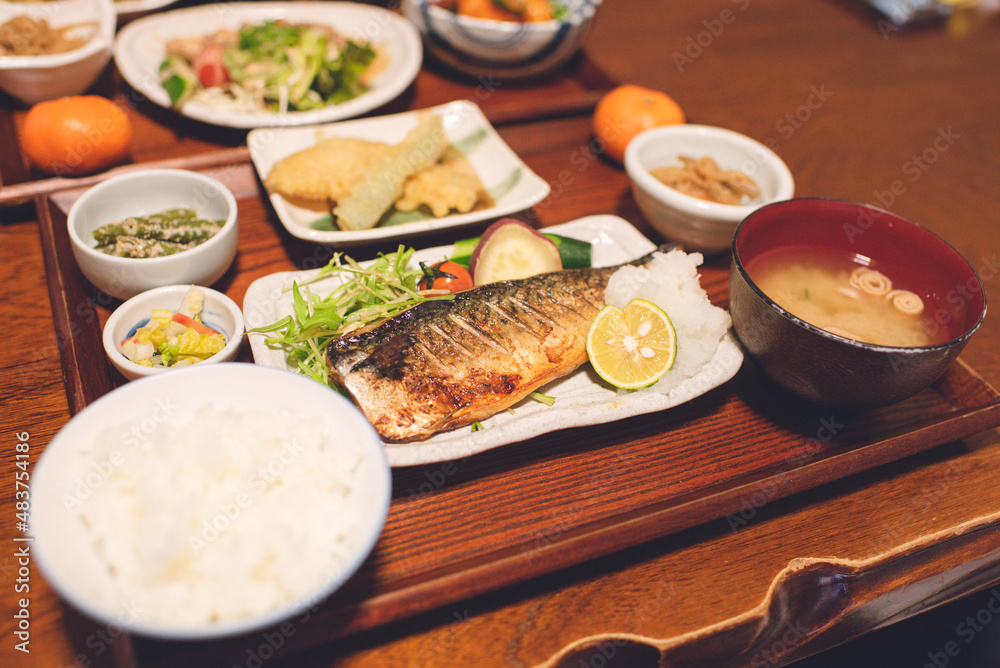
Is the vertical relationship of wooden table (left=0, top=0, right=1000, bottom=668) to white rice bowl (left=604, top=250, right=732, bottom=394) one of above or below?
below

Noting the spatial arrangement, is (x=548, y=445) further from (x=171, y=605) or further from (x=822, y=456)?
(x=171, y=605)

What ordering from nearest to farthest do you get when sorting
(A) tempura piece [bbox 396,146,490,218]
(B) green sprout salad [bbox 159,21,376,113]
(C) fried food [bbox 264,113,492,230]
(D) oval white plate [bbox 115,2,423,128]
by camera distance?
1. (C) fried food [bbox 264,113,492,230]
2. (A) tempura piece [bbox 396,146,490,218]
3. (D) oval white plate [bbox 115,2,423,128]
4. (B) green sprout salad [bbox 159,21,376,113]

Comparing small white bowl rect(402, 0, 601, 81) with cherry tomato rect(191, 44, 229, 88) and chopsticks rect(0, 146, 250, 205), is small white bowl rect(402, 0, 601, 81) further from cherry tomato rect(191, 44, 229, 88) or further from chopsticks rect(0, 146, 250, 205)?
chopsticks rect(0, 146, 250, 205)

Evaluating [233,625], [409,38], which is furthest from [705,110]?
[233,625]

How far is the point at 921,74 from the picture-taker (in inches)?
183

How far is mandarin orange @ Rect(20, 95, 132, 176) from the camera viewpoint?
250 cm

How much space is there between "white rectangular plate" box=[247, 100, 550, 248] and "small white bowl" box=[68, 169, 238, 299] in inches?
10.2

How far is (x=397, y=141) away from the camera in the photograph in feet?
10.2

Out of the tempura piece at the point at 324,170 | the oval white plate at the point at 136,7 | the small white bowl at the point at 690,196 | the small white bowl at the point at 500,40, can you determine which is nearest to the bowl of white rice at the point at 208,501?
the tempura piece at the point at 324,170

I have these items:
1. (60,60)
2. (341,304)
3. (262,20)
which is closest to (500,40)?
(262,20)

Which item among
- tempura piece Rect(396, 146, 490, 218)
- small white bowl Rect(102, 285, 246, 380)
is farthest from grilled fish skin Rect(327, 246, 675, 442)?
tempura piece Rect(396, 146, 490, 218)

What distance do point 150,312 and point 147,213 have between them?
608mm

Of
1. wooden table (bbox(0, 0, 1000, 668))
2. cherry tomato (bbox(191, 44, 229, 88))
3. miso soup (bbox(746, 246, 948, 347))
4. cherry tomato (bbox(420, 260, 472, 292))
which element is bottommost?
wooden table (bbox(0, 0, 1000, 668))

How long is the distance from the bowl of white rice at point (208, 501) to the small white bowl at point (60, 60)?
2.31 metres
